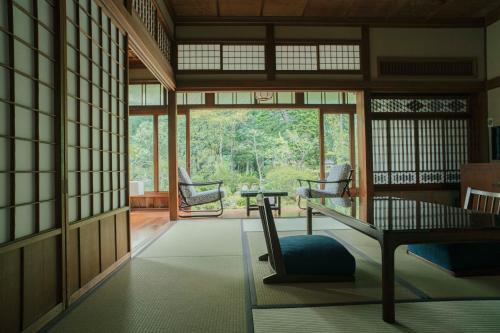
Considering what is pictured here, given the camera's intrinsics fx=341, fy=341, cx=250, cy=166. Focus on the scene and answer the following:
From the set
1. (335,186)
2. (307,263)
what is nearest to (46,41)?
(307,263)

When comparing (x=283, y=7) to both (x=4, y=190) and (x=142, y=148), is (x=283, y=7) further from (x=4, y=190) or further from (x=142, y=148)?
(x=4, y=190)

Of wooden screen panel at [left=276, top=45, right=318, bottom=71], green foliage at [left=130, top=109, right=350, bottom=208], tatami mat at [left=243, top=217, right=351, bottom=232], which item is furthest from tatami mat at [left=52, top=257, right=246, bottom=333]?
green foliage at [left=130, top=109, right=350, bottom=208]

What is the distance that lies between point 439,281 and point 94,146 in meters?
2.60

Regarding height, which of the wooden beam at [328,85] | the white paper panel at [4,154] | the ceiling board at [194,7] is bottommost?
the white paper panel at [4,154]

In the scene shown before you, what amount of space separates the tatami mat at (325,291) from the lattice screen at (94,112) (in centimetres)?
129

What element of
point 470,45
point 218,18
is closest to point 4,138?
point 218,18

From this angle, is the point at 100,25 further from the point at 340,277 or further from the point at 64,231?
the point at 340,277

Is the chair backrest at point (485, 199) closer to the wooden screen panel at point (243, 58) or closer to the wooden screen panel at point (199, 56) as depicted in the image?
the wooden screen panel at point (243, 58)

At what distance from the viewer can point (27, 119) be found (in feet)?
5.54

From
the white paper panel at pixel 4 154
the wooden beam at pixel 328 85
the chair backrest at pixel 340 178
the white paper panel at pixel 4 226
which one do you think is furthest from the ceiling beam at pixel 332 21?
the white paper panel at pixel 4 226

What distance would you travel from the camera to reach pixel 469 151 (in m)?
5.51

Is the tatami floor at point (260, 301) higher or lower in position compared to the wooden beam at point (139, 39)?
lower

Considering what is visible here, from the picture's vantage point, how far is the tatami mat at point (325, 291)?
78.7 inches

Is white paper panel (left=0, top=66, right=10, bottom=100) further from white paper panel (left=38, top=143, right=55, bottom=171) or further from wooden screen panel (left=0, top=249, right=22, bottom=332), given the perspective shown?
wooden screen panel (left=0, top=249, right=22, bottom=332)
